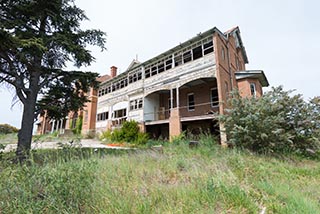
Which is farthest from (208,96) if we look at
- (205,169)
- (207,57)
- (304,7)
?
(205,169)

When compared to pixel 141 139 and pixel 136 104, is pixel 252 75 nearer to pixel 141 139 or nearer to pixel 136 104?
pixel 141 139

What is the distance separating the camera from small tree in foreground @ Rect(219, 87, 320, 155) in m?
8.92

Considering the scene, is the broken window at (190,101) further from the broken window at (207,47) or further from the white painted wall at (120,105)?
the white painted wall at (120,105)

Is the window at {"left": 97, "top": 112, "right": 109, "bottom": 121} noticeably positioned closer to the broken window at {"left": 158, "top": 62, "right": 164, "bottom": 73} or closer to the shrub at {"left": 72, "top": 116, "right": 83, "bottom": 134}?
the shrub at {"left": 72, "top": 116, "right": 83, "bottom": 134}

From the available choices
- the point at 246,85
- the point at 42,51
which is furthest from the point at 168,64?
the point at 42,51

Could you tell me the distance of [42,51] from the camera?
304 inches

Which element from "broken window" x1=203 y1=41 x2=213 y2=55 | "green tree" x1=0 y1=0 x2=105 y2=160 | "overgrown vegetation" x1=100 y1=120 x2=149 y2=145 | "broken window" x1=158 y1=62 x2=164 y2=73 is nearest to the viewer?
"green tree" x1=0 y1=0 x2=105 y2=160

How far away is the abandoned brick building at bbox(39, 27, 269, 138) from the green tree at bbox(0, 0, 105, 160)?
14.3 ft

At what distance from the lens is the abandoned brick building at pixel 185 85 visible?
16105 mm

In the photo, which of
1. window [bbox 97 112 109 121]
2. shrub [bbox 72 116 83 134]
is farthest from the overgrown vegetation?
shrub [bbox 72 116 83 134]

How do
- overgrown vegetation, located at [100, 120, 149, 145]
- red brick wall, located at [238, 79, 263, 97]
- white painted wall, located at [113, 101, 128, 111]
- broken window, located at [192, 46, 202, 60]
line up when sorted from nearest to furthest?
red brick wall, located at [238, 79, 263, 97], broken window, located at [192, 46, 202, 60], overgrown vegetation, located at [100, 120, 149, 145], white painted wall, located at [113, 101, 128, 111]

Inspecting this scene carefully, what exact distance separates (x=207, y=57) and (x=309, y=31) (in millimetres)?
6865

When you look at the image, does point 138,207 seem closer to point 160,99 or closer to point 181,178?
point 181,178

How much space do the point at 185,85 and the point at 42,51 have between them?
13.7m
